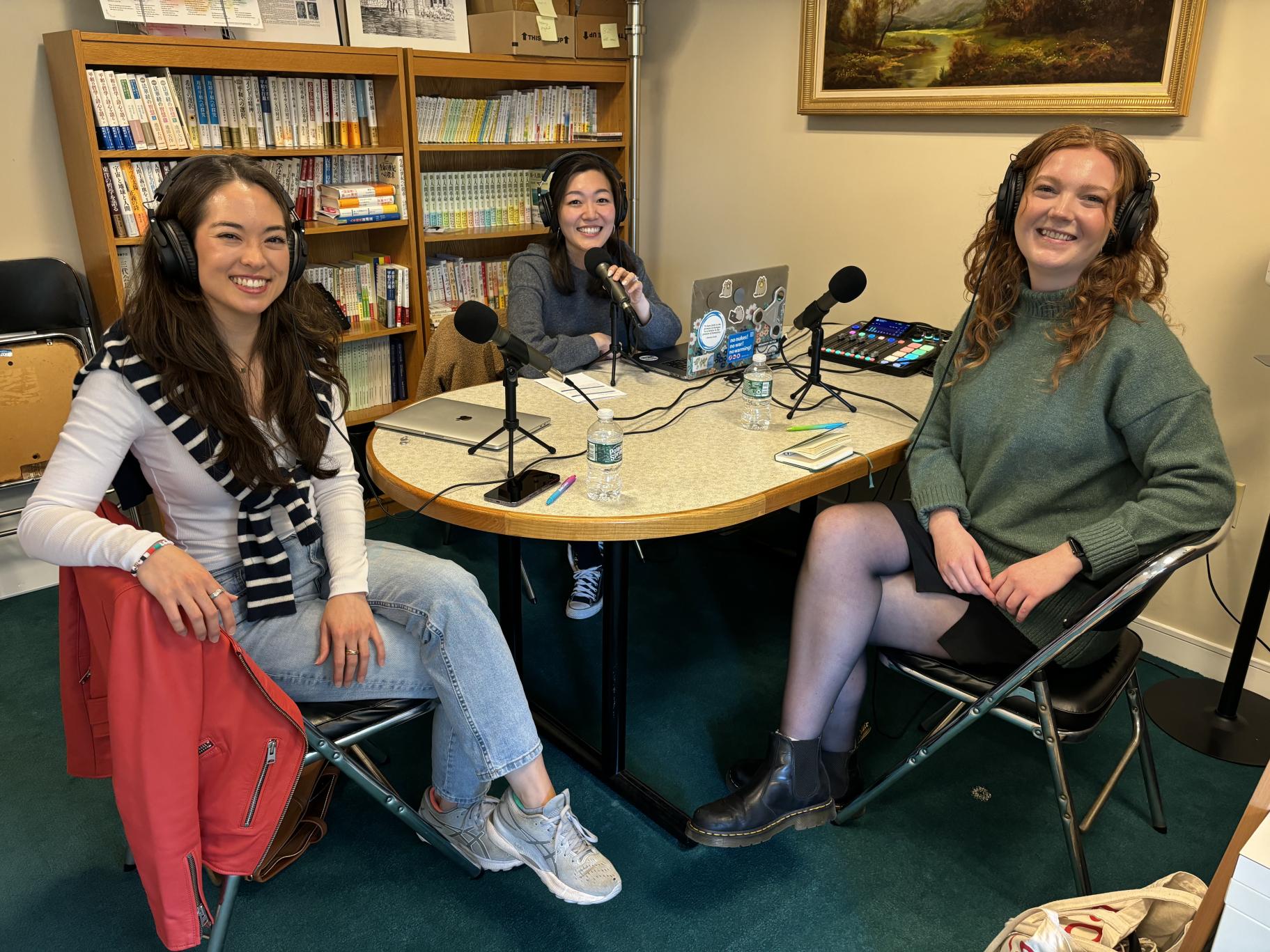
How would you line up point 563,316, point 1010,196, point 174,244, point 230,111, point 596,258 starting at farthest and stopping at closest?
point 230,111 < point 563,316 < point 596,258 < point 1010,196 < point 174,244

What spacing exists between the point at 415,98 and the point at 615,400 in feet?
5.06

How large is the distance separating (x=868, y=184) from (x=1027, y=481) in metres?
1.52

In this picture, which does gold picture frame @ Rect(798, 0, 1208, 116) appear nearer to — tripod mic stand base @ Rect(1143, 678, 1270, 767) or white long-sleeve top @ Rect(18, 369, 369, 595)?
tripod mic stand base @ Rect(1143, 678, 1270, 767)

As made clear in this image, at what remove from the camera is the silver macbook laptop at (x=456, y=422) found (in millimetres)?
1852

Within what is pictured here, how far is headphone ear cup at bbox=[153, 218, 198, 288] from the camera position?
1.42 m

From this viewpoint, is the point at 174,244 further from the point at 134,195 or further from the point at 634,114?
the point at 634,114

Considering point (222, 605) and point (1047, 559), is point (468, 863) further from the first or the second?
point (1047, 559)

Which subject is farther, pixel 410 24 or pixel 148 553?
pixel 410 24

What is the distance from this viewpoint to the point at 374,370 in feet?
10.9

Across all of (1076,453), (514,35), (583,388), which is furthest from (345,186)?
(1076,453)

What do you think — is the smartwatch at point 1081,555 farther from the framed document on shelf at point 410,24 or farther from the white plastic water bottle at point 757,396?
the framed document on shelf at point 410,24

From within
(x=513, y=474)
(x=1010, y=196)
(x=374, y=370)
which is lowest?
(x=374, y=370)

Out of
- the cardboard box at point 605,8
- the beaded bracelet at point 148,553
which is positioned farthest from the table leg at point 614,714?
the cardboard box at point 605,8

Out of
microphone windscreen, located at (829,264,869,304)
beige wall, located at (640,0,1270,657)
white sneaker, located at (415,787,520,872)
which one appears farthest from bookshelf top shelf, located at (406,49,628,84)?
white sneaker, located at (415,787,520,872)
